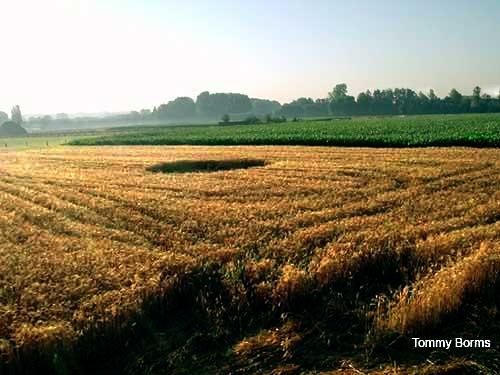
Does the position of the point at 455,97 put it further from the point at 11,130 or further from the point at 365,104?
the point at 11,130

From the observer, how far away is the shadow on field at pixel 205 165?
21641mm

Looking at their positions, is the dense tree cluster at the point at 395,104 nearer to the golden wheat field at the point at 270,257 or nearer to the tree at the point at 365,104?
the tree at the point at 365,104

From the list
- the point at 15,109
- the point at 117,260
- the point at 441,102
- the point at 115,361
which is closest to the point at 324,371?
the point at 115,361

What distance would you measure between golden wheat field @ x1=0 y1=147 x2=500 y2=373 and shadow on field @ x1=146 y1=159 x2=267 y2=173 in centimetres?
702

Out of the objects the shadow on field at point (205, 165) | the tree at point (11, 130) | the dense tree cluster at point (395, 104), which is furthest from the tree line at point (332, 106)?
the shadow on field at point (205, 165)

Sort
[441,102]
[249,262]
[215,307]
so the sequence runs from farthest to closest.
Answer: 1. [441,102]
2. [249,262]
3. [215,307]

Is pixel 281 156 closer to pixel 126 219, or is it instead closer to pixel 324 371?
pixel 126 219

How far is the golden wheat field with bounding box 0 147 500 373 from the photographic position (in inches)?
239

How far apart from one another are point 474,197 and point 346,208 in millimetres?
3678

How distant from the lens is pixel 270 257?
8164 millimetres

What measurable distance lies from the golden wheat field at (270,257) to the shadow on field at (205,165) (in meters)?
7.02

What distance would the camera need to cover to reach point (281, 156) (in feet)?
76.8

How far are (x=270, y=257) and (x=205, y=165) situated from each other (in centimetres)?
1455

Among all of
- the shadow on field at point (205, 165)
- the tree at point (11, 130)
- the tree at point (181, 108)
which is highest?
the tree at point (181, 108)
